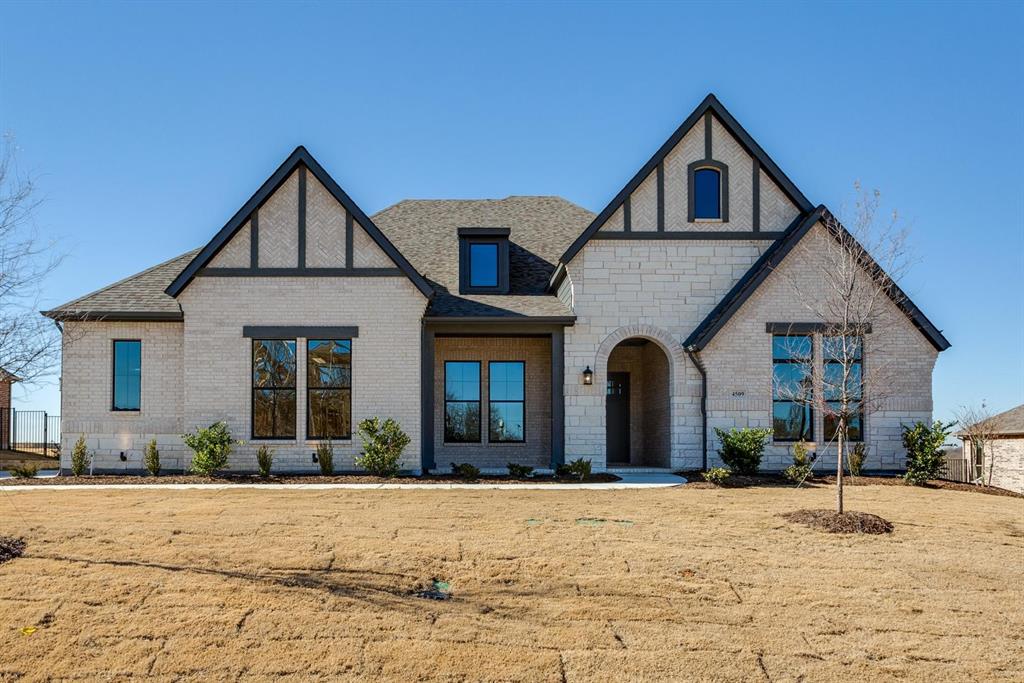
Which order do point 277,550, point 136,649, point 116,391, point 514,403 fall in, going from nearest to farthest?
1. point 136,649
2. point 277,550
3. point 116,391
4. point 514,403

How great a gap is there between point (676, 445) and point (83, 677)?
47.5ft

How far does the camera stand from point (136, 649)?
670cm

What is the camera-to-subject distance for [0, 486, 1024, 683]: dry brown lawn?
6551mm

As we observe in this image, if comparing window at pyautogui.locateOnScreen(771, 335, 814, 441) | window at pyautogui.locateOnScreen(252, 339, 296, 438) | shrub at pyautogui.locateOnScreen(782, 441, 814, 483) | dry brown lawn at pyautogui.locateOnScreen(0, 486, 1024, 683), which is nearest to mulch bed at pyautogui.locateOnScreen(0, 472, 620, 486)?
window at pyautogui.locateOnScreen(252, 339, 296, 438)

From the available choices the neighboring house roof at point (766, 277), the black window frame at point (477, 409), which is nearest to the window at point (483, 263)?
the black window frame at point (477, 409)

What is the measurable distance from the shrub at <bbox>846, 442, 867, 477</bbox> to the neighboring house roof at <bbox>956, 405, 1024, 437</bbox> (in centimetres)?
554

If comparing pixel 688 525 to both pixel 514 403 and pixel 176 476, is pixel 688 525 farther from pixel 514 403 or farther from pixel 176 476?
pixel 176 476

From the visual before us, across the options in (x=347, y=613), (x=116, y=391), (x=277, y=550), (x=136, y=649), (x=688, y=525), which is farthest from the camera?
(x=116, y=391)

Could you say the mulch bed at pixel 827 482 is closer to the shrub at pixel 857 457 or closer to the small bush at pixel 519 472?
the shrub at pixel 857 457

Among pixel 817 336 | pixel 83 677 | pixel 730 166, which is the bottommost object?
pixel 83 677

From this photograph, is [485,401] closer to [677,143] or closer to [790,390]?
[790,390]

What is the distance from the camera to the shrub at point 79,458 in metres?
17.7

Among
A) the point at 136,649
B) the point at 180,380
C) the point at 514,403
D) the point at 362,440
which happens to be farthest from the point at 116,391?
the point at 136,649

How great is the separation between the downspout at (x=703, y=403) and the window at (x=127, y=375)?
13.4 m
